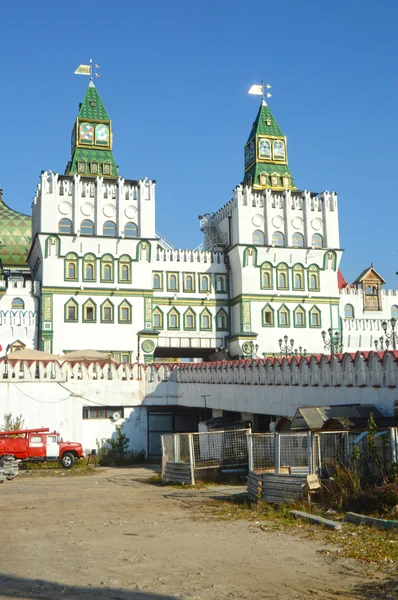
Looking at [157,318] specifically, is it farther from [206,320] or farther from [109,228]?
[109,228]

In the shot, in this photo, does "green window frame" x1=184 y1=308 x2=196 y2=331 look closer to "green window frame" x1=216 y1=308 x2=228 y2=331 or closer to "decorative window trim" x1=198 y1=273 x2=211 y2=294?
"decorative window trim" x1=198 y1=273 x2=211 y2=294

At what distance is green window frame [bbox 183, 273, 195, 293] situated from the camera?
2106 inches

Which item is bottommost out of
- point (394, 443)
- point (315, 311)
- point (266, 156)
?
point (394, 443)

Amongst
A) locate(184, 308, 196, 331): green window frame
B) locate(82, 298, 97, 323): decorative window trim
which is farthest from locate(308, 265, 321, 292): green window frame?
locate(82, 298, 97, 323): decorative window trim

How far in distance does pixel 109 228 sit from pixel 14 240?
17335 millimetres

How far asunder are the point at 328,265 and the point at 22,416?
28.6 meters

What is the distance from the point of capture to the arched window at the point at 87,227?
5152cm

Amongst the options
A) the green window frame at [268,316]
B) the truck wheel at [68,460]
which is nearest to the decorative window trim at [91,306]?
the green window frame at [268,316]

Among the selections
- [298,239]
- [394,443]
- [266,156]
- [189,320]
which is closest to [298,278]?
[298,239]

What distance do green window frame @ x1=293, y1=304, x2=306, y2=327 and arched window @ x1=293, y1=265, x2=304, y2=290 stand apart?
1.53 meters

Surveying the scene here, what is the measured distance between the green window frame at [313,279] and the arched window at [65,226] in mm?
18824

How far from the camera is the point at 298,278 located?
5450cm

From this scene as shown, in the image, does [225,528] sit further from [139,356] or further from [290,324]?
[290,324]

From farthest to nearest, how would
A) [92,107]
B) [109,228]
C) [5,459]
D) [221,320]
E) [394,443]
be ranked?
1. [92,107]
2. [221,320]
3. [109,228]
4. [5,459]
5. [394,443]
